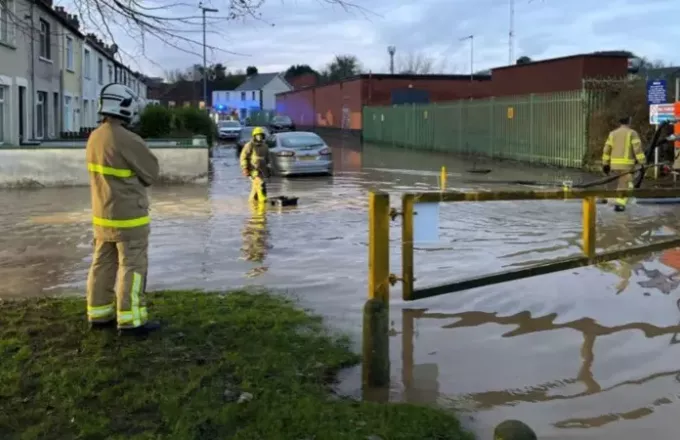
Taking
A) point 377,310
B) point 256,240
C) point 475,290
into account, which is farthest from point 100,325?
point 256,240

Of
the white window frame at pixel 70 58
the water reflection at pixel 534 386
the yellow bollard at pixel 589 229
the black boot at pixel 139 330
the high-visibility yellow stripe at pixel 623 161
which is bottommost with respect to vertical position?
the water reflection at pixel 534 386

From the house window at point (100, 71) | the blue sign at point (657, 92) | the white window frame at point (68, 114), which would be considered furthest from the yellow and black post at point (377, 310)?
the house window at point (100, 71)

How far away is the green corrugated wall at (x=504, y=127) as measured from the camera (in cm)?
2378

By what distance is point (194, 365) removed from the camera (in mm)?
5164

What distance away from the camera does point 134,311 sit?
573 centimetres

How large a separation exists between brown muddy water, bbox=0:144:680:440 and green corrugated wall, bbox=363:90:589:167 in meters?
9.32

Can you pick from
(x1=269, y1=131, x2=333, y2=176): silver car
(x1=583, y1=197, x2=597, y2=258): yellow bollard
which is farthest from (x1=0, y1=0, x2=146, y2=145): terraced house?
(x1=583, y1=197, x2=597, y2=258): yellow bollard

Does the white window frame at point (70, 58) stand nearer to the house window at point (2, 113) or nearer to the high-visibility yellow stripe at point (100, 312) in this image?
the house window at point (2, 113)

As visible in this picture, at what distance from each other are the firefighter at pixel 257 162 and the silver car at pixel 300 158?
6808mm

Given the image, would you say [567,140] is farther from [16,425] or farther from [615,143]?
[16,425]

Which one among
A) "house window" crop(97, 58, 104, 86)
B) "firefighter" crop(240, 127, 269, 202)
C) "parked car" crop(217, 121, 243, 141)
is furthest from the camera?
"parked car" crop(217, 121, 243, 141)

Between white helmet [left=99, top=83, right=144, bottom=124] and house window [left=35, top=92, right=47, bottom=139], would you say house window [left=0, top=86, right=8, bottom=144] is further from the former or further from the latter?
white helmet [left=99, top=83, right=144, bottom=124]

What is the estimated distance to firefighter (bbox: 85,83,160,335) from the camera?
572 centimetres

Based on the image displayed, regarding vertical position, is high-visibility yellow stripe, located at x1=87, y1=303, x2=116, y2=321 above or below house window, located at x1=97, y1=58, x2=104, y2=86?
below
